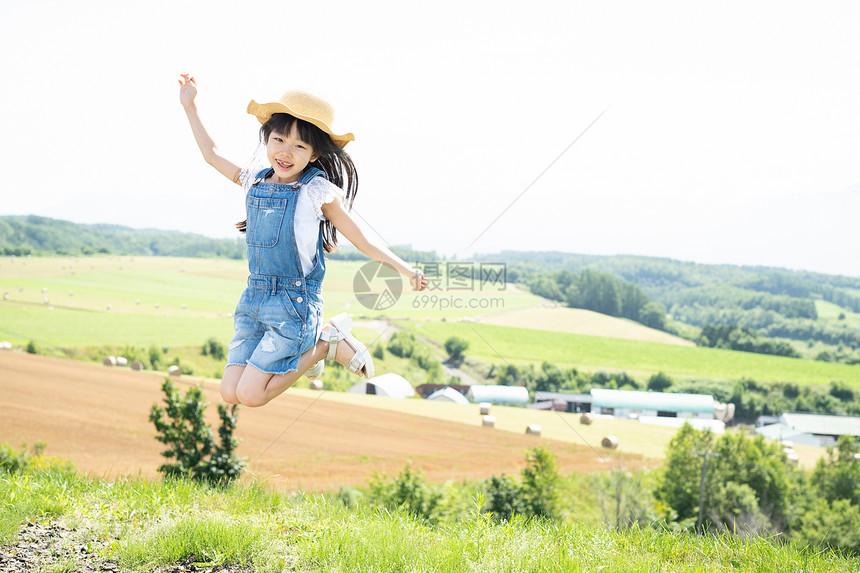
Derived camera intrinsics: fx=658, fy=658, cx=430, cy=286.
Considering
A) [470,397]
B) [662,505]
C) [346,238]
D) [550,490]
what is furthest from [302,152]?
[470,397]

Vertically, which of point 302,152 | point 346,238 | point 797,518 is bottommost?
point 797,518

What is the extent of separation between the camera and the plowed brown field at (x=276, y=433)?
37188mm

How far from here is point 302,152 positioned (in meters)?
4.10

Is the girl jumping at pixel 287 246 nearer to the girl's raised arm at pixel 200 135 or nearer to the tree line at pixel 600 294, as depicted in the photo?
the girl's raised arm at pixel 200 135

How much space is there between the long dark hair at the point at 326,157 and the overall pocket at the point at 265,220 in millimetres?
198

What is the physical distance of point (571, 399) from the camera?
63.6 metres

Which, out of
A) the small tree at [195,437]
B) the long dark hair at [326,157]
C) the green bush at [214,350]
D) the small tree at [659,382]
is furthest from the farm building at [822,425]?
the long dark hair at [326,157]

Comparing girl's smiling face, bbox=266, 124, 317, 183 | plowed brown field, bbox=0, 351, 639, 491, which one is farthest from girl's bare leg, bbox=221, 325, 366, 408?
plowed brown field, bbox=0, 351, 639, 491

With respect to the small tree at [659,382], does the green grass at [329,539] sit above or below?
above

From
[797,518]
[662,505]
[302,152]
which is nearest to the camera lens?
[302,152]

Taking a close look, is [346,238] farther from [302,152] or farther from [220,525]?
[220,525]

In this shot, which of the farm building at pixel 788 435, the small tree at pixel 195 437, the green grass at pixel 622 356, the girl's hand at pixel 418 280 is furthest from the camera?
the green grass at pixel 622 356

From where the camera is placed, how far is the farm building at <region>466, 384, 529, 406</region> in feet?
192

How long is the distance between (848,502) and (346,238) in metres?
46.8
